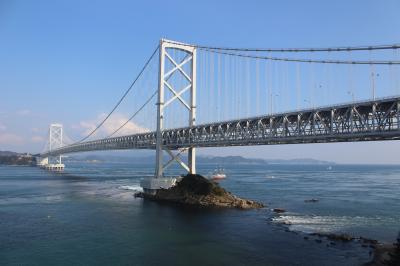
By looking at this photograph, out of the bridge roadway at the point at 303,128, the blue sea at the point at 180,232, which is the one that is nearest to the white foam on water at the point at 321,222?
the blue sea at the point at 180,232

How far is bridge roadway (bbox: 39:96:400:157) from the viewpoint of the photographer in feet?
98.9

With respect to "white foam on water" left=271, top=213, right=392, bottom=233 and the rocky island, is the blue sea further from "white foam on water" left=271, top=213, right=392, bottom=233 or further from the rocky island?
the rocky island

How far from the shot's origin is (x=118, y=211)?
139 feet

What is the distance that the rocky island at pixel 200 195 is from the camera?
155ft

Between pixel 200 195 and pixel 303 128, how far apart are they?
660 inches

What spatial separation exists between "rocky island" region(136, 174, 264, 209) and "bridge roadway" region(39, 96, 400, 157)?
4.52 m

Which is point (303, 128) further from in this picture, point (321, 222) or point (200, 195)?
point (200, 195)

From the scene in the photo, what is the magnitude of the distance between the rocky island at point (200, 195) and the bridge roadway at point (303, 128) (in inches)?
178

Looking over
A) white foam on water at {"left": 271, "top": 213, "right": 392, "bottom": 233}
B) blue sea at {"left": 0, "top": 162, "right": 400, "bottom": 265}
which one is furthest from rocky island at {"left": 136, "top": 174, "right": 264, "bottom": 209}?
white foam on water at {"left": 271, "top": 213, "right": 392, "bottom": 233}

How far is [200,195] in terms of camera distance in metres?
49.6

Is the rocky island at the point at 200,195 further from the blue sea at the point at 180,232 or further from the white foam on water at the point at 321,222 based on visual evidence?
the white foam on water at the point at 321,222

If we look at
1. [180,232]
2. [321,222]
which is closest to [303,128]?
[321,222]

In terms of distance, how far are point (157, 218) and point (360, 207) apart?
22.9 meters

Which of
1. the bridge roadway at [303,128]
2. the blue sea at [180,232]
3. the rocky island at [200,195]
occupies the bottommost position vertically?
the blue sea at [180,232]
